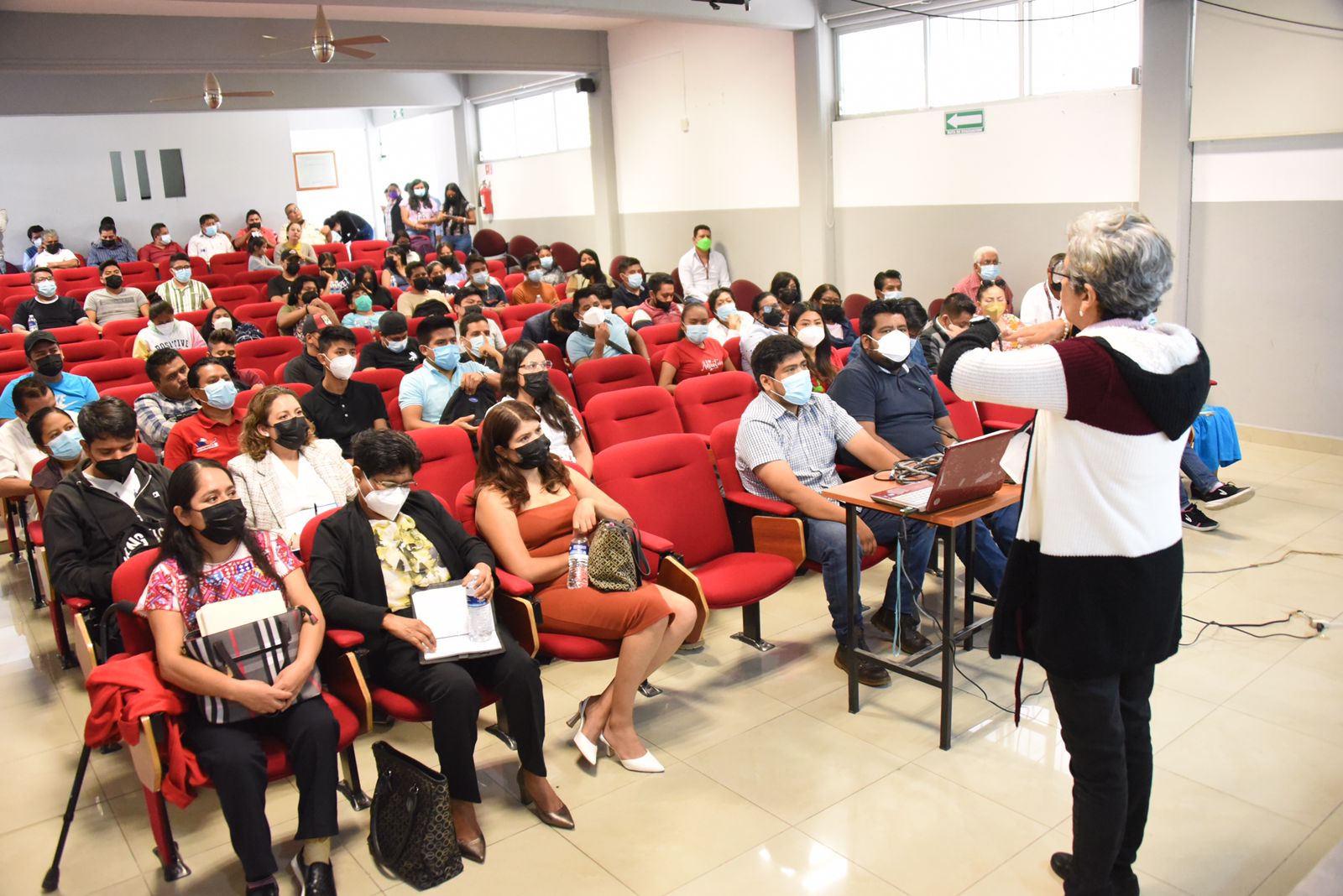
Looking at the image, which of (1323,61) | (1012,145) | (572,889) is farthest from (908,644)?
(1012,145)

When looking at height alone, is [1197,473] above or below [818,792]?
above

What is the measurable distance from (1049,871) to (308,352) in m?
4.15

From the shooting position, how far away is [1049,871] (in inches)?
106

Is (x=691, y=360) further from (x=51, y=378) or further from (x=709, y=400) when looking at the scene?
(x=51, y=378)

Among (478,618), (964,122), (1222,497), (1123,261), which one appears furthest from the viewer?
(964,122)

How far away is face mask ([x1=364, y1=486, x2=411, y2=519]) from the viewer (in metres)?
3.11

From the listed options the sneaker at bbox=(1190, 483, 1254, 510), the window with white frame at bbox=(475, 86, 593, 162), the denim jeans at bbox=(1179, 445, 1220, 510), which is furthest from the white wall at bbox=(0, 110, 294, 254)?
the sneaker at bbox=(1190, 483, 1254, 510)

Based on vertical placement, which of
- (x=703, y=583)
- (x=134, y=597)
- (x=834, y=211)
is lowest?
(x=703, y=583)

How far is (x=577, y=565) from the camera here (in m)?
3.34

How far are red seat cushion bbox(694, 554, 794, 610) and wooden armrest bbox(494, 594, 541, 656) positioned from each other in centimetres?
66

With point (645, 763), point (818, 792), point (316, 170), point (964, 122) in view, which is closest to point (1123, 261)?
point (818, 792)

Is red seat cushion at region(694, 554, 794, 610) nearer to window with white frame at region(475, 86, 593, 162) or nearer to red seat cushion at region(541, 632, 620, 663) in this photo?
red seat cushion at region(541, 632, 620, 663)

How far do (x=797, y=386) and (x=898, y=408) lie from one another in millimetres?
633

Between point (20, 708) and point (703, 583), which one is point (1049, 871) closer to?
point (703, 583)
